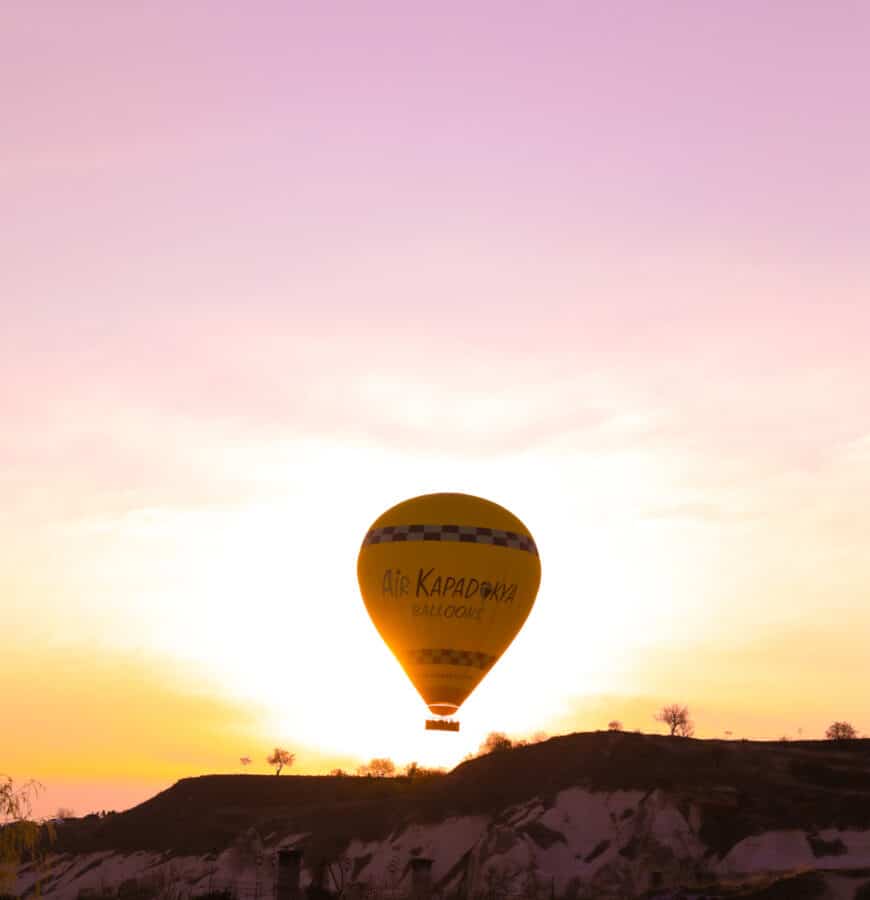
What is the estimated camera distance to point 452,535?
6844 cm

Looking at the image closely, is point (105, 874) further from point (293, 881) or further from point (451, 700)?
point (293, 881)

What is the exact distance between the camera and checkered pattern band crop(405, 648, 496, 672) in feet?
225

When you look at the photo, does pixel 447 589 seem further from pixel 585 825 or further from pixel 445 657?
pixel 585 825

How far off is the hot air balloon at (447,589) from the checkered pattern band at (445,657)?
0.05m

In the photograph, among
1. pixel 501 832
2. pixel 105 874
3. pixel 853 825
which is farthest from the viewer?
pixel 105 874

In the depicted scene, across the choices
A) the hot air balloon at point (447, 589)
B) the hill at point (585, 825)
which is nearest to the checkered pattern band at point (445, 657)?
the hot air balloon at point (447, 589)

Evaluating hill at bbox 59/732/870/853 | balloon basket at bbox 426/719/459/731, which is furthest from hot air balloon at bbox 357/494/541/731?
hill at bbox 59/732/870/853

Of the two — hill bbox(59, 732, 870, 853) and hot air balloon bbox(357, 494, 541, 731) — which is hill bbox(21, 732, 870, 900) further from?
hot air balloon bbox(357, 494, 541, 731)

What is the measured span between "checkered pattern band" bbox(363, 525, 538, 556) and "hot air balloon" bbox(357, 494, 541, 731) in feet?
0.17

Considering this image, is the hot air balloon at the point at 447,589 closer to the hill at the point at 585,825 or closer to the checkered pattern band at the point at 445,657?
the checkered pattern band at the point at 445,657

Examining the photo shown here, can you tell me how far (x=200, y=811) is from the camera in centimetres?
12962

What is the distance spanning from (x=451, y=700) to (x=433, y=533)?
28.4 ft

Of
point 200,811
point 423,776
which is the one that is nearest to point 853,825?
point 423,776

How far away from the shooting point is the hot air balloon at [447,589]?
224 feet
